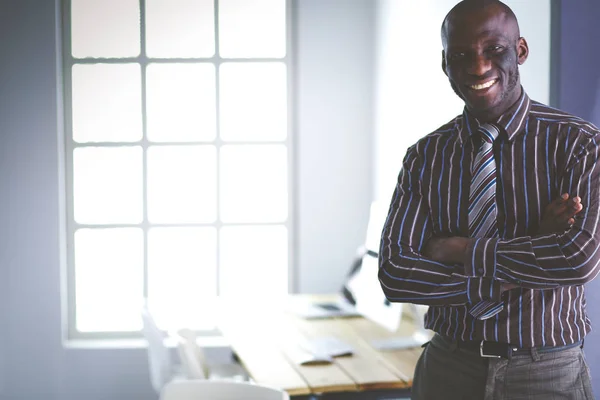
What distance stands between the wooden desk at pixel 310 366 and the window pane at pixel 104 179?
3.90 ft

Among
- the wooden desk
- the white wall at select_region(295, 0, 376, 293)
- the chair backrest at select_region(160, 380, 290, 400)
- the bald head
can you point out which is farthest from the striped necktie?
the white wall at select_region(295, 0, 376, 293)

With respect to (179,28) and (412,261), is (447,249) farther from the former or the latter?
(179,28)

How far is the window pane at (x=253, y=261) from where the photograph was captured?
16.9ft

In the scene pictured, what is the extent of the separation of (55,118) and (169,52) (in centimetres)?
82

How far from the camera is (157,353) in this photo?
12.1 feet

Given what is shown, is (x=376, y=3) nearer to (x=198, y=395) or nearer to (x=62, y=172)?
(x=62, y=172)

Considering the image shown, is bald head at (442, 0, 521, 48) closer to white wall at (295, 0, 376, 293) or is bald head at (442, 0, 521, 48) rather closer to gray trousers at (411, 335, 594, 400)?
gray trousers at (411, 335, 594, 400)

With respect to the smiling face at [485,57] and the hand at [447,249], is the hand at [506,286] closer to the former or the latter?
the hand at [447,249]

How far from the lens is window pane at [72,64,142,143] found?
5.03 metres

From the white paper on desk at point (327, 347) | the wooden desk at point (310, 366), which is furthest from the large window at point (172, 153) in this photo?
the white paper on desk at point (327, 347)

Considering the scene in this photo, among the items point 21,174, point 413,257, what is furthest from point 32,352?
point 413,257

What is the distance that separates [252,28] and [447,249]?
3594 millimetres

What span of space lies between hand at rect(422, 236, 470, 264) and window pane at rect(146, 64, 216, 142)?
343 centimetres

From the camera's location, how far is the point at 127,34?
505cm
